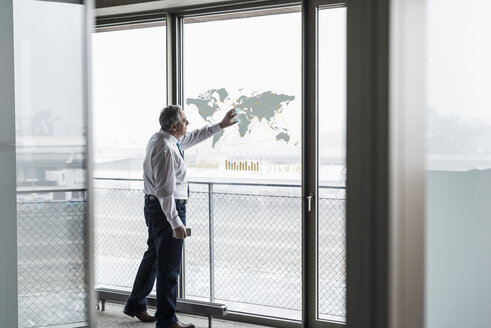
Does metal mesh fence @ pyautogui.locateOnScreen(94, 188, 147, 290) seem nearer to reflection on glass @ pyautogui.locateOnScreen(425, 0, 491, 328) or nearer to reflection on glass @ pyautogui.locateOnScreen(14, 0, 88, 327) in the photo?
reflection on glass @ pyautogui.locateOnScreen(14, 0, 88, 327)

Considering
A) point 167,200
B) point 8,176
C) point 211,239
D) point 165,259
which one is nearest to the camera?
point 8,176

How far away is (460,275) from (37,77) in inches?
45.4

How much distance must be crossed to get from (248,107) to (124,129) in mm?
1087

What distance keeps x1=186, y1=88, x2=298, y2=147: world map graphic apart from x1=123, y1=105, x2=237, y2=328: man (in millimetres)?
149

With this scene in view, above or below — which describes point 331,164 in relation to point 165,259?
above

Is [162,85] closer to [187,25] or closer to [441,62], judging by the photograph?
[187,25]

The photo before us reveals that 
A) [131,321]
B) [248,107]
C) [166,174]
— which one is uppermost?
[248,107]

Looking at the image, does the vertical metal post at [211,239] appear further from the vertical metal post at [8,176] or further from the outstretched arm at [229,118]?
the vertical metal post at [8,176]

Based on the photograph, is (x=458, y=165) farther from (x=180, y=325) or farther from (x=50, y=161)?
(x=180, y=325)

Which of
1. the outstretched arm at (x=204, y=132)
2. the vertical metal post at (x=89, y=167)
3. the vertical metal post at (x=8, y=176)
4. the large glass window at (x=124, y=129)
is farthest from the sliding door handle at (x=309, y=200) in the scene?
the vertical metal post at (x=8, y=176)

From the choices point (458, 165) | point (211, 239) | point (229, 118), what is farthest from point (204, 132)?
point (458, 165)

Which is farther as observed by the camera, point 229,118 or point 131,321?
point 131,321

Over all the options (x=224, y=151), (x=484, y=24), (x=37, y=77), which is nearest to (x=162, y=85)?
(x=224, y=151)

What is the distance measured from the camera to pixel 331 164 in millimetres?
3295
